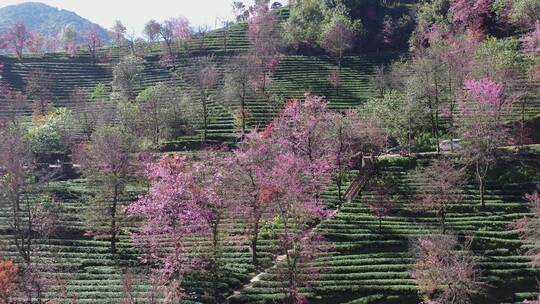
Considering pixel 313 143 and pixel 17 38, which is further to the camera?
pixel 17 38

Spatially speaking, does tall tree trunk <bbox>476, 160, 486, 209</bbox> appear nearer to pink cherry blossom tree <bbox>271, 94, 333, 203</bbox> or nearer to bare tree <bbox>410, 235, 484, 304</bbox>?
bare tree <bbox>410, 235, 484, 304</bbox>

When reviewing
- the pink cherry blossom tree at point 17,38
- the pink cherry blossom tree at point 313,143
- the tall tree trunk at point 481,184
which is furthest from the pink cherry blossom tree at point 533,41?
the pink cherry blossom tree at point 17,38

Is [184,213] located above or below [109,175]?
below

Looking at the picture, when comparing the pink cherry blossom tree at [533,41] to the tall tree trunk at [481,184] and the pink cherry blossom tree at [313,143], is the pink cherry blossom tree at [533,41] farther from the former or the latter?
the pink cherry blossom tree at [313,143]

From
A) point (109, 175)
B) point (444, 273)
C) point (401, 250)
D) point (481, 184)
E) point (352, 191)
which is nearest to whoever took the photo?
point (444, 273)

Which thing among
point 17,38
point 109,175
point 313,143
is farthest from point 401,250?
point 17,38

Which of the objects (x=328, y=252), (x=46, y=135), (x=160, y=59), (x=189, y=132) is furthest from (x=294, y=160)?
(x=160, y=59)

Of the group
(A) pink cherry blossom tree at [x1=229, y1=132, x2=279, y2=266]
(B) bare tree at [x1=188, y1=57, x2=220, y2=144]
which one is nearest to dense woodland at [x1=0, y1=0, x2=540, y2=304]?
(A) pink cherry blossom tree at [x1=229, y1=132, x2=279, y2=266]

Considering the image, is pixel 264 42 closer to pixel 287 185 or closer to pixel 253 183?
pixel 253 183

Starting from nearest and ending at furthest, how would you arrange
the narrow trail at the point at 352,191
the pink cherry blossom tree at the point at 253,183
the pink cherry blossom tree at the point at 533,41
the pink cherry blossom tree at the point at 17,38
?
the pink cherry blossom tree at the point at 253,183
the narrow trail at the point at 352,191
the pink cherry blossom tree at the point at 533,41
the pink cherry blossom tree at the point at 17,38

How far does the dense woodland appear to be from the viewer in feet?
121

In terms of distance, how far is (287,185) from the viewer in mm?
37219

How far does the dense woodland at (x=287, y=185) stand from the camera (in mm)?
36938

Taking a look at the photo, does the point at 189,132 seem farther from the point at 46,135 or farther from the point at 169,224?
the point at 169,224
